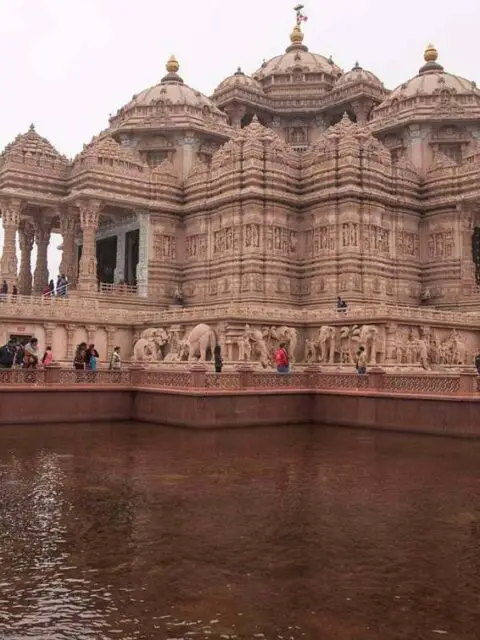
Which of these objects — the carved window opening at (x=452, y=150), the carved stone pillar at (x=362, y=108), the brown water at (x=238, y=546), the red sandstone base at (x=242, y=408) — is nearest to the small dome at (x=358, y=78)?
the carved stone pillar at (x=362, y=108)

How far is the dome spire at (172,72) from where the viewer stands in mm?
50938

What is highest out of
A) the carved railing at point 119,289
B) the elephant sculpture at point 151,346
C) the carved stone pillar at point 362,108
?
the carved stone pillar at point 362,108

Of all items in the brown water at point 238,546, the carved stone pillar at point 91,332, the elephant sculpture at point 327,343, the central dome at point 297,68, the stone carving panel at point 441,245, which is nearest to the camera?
the brown water at point 238,546

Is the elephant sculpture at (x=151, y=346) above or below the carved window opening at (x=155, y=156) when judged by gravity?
below

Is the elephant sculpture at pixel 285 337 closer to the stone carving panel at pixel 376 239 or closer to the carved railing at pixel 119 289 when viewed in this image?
the stone carving panel at pixel 376 239

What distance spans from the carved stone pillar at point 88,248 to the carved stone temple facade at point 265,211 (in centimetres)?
8

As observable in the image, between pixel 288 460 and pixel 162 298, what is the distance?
27631mm

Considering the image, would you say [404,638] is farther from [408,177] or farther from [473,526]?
[408,177]

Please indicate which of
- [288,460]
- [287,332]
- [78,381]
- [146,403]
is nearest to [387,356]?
[287,332]

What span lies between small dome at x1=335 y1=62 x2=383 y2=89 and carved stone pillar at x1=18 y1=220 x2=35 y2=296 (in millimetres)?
28038

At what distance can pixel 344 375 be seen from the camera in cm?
2192

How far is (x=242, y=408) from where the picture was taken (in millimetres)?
20812

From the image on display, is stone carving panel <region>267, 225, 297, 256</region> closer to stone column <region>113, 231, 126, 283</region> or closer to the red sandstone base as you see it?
stone column <region>113, 231, 126, 283</region>

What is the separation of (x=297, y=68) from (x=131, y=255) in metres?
25.5
